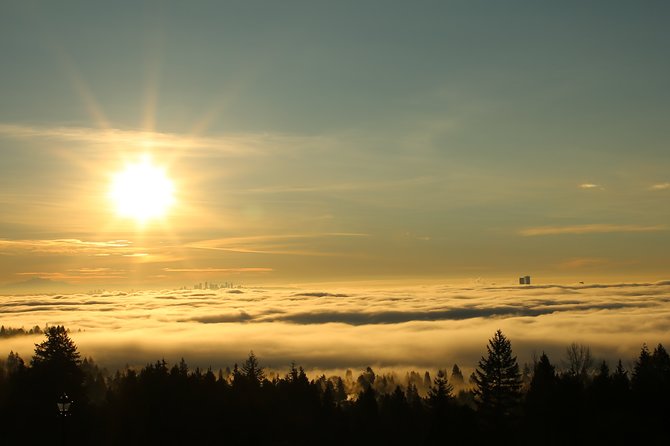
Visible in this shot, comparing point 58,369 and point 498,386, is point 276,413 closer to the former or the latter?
point 498,386

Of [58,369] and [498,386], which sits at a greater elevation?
[58,369]

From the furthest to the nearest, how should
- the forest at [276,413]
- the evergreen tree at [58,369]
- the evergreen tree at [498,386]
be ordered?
the evergreen tree at [58,369] < the evergreen tree at [498,386] < the forest at [276,413]

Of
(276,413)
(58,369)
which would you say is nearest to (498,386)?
(276,413)

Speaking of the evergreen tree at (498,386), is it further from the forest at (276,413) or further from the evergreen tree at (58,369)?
the evergreen tree at (58,369)

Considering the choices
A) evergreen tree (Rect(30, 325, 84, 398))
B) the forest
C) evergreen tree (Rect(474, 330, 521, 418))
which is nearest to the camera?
the forest

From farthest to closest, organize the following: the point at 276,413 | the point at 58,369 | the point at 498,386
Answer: the point at 58,369, the point at 276,413, the point at 498,386

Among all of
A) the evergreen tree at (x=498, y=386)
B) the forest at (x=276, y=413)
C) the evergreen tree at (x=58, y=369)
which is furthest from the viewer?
the evergreen tree at (x=58, y=369)

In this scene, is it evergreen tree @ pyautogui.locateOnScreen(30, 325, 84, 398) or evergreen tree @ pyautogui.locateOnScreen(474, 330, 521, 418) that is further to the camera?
evergreen tree @ pyautogui.locateOnScreen(30, 325, 84, 398)

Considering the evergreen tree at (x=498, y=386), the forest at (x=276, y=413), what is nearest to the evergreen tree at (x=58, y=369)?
the forest at (x=276, y=413)

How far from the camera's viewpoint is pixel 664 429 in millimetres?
48438

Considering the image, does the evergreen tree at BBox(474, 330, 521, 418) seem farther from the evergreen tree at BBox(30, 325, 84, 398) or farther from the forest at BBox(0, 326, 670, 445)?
the evergreen tree at BBox(30, 325, 84, 398)

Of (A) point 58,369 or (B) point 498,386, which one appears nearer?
(B) point 498,386

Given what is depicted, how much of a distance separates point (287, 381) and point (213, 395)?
2166 centimetres

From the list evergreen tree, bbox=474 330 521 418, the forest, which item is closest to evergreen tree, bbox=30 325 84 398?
Result: the forest
